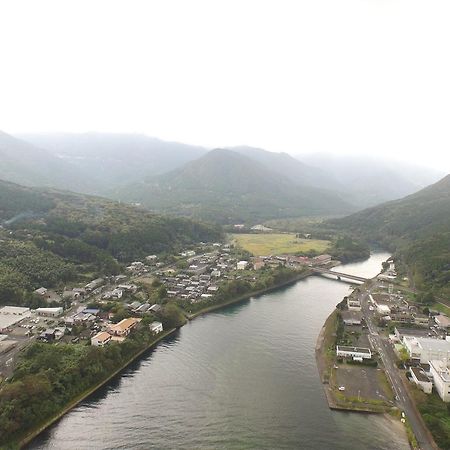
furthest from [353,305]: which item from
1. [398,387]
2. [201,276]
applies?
[201,276]

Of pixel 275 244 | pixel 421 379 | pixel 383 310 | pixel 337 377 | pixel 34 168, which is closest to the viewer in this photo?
pixel 421 379

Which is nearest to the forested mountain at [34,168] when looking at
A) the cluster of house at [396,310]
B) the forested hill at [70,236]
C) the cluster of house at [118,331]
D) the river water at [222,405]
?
the forested hill at [70,236]

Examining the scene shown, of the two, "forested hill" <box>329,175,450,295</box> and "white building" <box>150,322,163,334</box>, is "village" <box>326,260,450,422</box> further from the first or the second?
"white building" <box>150,322,163,334</box>

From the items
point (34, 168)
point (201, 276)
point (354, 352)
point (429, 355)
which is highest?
point (34, 168)

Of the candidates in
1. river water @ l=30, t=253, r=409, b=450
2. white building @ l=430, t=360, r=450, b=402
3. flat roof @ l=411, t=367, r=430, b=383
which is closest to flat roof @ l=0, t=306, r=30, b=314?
river water @ l=30, t=253, r=409, b=450

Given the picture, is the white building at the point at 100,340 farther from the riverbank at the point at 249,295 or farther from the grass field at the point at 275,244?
the grass field at the point at 275,244

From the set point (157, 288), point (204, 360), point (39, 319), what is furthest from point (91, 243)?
point (204, 360)

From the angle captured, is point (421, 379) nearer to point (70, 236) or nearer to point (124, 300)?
point (124, 300)
